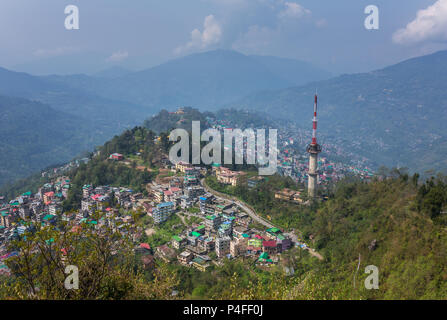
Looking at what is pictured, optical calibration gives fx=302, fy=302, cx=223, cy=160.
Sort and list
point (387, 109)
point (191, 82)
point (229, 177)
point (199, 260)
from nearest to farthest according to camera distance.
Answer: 1. point (199, 260)
2. point (229, 177)
3. point (387, 109)
4. point (191, 82)

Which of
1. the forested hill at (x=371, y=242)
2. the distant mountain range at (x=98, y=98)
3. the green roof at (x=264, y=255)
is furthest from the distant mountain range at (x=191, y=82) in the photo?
the green roof at (x=264, y=255)

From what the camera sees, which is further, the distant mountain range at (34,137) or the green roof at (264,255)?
the distant mountain range at (34,137)

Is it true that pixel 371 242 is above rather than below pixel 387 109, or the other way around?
below

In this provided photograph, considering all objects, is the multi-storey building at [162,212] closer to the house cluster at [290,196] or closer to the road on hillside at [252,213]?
the road on hillside at [252,213]

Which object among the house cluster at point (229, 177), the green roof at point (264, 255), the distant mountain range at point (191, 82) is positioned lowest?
the green roof at point (264, 255)

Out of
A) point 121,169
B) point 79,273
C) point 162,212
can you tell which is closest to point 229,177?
point 162,212

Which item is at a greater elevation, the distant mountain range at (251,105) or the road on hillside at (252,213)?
the distant mountain range at (251,105)

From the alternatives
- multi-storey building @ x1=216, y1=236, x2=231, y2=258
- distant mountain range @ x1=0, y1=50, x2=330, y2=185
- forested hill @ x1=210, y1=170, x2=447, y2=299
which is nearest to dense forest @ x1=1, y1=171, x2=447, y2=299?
forested hill @ x1=210, y1=170, x2=447, y2=299

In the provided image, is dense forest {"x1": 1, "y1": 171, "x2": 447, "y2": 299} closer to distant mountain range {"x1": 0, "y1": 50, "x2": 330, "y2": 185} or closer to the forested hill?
the forested hill

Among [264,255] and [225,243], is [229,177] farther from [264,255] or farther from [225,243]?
[264,255]
